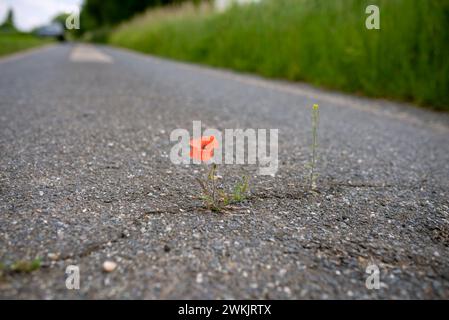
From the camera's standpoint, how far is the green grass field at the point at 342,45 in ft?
13.3

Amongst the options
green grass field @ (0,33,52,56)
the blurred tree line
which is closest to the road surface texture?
green grass field @ (0,33,52,56)

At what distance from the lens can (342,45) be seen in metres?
5.18

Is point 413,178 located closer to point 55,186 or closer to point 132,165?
point 132,165

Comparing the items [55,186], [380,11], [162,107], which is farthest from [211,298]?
[380,11]

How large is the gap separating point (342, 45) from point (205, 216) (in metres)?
4.60

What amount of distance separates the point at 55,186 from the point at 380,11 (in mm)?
4649

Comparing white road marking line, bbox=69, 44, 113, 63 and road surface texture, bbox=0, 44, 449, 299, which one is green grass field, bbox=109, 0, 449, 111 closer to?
road surface texture, bbox=0, 44, 449, 299

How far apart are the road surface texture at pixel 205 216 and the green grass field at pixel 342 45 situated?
1682 mm

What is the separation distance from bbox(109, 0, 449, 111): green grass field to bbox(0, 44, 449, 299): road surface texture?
5.52 ft

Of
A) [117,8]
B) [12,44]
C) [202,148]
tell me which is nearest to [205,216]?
[202,148]

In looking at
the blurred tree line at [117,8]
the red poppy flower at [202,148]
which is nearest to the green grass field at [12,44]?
the blurred tree line at [117,8]

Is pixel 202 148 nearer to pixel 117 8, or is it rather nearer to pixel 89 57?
pixel 89 57

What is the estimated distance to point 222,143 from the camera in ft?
7.58
